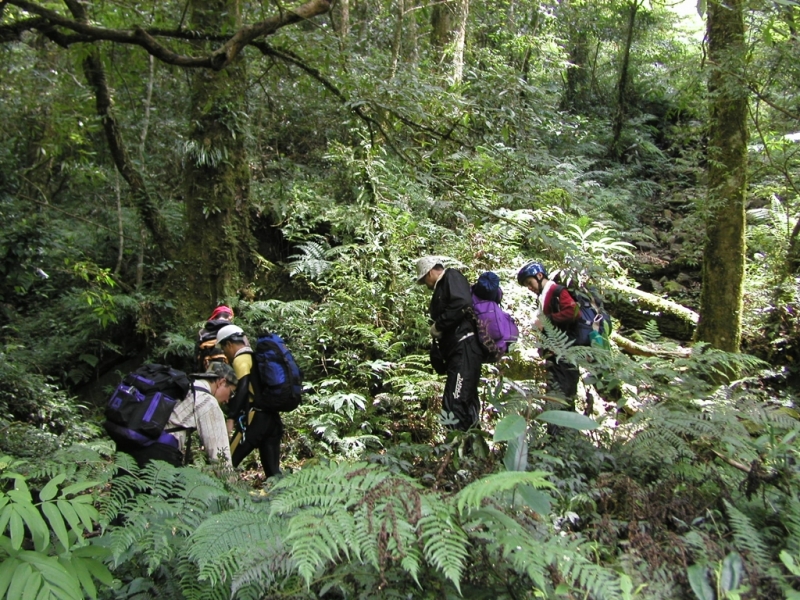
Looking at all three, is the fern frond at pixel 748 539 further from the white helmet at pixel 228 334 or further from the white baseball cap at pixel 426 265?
the white helmet at pixel 228 334

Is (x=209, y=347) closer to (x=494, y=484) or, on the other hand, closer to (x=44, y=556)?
(x=44, y=556)

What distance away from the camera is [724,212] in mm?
8062

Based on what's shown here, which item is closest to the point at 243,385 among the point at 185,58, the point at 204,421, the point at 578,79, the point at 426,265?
the point at 204,421

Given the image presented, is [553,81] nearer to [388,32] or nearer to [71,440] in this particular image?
[388,32]

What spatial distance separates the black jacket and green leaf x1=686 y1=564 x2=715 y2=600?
3699mm

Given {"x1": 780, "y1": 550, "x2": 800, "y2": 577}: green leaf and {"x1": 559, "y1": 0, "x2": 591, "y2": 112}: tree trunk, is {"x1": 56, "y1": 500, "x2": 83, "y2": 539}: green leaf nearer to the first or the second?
{"x1": 780, "y1": 550, "x2": 800, "y2": 577}: green leaf

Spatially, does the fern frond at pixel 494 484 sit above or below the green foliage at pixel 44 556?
above

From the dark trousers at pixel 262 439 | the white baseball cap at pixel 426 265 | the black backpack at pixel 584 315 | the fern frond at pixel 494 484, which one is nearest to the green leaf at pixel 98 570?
the fern frond at pixel 494 484

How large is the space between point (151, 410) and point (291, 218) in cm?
724

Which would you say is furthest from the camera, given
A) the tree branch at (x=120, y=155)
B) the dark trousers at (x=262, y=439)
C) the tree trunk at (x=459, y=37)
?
the tree trunk at (x=459, y=37)

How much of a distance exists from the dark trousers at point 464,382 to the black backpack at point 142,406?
9.15 feet

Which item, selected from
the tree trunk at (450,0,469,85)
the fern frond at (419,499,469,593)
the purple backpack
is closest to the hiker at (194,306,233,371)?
the purple backpack

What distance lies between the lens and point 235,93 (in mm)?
8148

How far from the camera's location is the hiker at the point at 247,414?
16.7 feet
